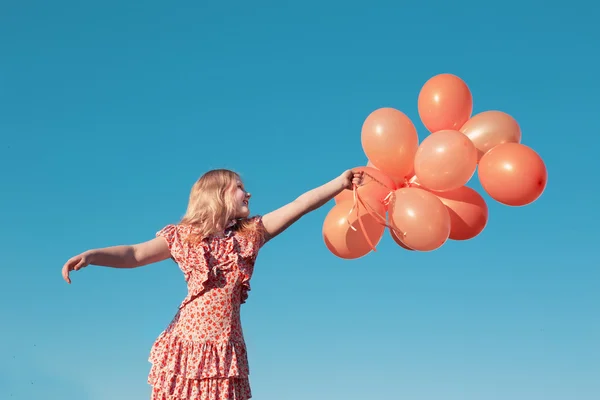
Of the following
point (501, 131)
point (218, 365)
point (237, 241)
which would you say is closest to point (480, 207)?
point (501, 131)

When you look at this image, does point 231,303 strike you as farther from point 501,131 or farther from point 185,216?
point 501,131

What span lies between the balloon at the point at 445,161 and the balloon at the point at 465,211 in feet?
0.85

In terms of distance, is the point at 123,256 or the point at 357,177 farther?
the point at 357,177

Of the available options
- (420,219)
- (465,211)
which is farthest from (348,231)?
(465,211)

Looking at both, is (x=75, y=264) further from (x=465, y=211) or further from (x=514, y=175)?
(x=514, y=175)

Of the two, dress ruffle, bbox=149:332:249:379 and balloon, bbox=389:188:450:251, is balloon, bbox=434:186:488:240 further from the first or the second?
dress ruffle, bbox=149:332:249:379

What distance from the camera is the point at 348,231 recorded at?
15.2ft

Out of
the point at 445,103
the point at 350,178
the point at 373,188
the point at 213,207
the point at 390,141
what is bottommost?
the point at 213,207

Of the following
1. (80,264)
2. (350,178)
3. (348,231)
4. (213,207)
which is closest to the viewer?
(80,264)

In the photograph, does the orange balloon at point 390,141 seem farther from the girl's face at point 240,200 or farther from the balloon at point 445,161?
the girl's face at point 240,200

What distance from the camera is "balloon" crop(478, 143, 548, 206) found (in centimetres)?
454

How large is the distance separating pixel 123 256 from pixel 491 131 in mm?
2763

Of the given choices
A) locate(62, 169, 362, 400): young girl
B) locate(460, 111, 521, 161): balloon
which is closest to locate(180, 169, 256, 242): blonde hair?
locate(62, 169, 362, 400): young girl

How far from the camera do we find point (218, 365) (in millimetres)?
3984
